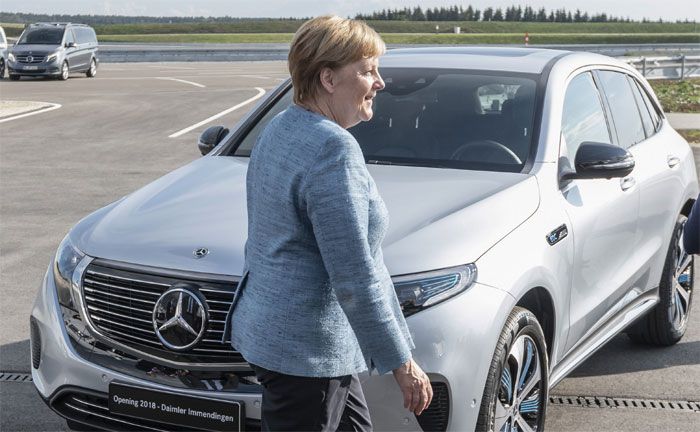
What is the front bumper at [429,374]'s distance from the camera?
3652 mm

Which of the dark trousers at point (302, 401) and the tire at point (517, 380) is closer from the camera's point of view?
the dark trousers at point (302, 401)

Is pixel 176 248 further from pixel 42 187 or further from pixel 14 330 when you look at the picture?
pixel 42 187

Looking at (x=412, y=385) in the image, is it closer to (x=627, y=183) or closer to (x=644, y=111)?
(x=627, y=183)

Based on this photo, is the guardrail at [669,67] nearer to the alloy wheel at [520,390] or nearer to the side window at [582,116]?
the side window at [582,116]

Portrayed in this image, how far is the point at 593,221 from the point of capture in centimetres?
492

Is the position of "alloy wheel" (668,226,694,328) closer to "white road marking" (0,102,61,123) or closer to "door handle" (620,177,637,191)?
"door handle" (620,177,637,191)

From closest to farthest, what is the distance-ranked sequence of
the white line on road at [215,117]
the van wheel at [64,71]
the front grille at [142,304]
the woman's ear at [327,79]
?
the woman's ear at [327,79] → the front grille at [142,304] → the white line on road at [215,117] → the van wheel at [64,71]

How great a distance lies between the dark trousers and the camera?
2.77m

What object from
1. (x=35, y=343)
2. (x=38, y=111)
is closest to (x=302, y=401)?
(x=35, y=343)

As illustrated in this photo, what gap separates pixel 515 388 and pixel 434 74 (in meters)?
2.03

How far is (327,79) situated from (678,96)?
24612mm

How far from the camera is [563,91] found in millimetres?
5375

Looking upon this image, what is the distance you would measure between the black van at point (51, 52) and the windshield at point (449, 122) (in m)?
27.0

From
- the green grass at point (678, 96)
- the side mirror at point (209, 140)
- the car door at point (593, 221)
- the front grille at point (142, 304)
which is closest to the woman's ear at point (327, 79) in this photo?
the front grille at point (142, 304)
